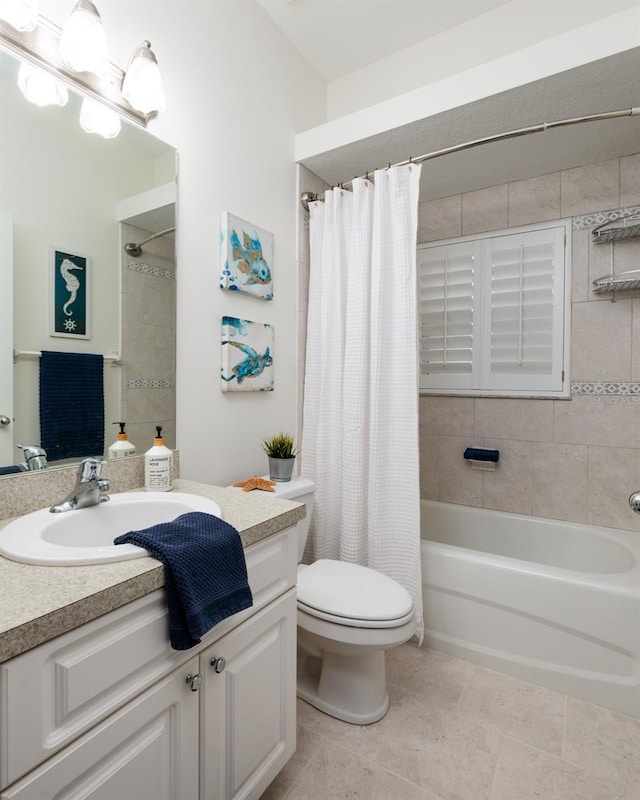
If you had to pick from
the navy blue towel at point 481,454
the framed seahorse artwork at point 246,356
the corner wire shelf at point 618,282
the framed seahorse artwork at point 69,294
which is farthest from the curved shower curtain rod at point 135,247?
the corner wire shelf at point 618,282

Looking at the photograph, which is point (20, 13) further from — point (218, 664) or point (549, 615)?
point (549, 615)

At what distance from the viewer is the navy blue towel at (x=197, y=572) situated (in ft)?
2.66

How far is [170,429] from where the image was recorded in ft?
5.07

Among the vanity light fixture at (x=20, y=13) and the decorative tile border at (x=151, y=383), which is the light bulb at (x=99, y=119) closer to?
the vanity light fixture at (x=20, y=13)

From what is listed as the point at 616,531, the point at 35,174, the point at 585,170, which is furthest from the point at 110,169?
the point at 616,531

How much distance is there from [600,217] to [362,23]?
1.51 m

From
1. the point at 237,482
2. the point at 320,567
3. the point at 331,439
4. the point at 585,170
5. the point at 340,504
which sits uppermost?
the point at 585,170

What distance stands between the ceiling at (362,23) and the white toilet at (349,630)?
2.17 meters

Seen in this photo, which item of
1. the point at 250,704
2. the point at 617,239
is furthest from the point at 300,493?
the point at 617,239

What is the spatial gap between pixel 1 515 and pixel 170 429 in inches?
22.4

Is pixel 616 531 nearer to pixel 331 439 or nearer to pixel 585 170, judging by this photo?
pixel 331 439

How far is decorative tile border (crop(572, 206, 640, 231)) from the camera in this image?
2.13 m

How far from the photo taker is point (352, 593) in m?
1.53

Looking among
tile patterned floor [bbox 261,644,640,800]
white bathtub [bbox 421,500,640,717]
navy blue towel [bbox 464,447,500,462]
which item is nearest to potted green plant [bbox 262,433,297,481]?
white bathtub [bbox 421,500,640,717]
